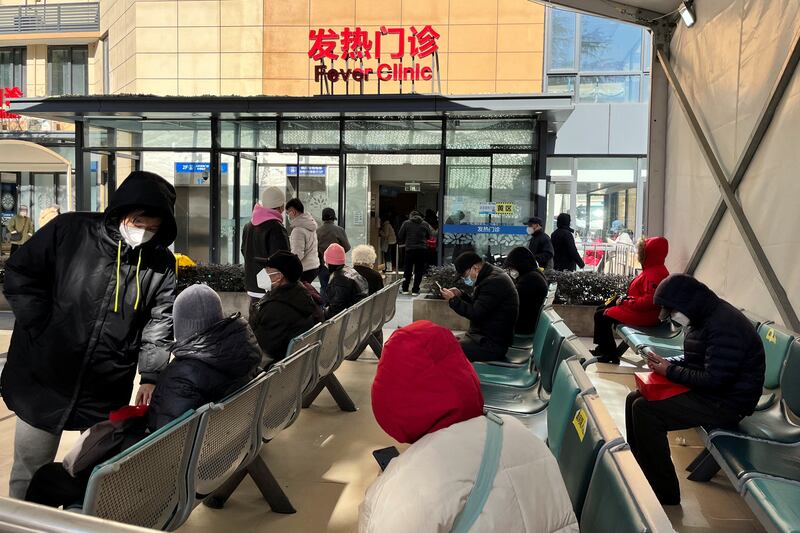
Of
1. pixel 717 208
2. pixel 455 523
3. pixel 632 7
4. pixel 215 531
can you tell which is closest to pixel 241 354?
Answer: pixel 215 531

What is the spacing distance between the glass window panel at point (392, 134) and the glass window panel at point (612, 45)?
7163mm

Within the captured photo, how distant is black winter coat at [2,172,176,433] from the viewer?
2.94m

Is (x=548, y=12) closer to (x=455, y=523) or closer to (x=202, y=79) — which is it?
(x=202, y=79)

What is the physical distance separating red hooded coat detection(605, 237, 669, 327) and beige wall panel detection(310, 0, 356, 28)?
559 inches

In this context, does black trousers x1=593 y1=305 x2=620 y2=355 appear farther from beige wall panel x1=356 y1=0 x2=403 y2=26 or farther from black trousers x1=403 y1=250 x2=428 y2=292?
beige wall panel x1=356 y1=0 x2=403 y2=26

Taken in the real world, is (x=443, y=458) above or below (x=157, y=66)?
below

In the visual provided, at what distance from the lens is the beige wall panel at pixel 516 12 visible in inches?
710

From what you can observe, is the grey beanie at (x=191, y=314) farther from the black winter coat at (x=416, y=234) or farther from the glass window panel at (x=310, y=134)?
the glass window panel at (x=310, y=134)

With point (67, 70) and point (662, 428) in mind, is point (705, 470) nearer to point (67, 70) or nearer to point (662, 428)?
point (662, 428)

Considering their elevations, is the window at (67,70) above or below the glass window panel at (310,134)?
above

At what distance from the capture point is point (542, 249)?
34.1 feet

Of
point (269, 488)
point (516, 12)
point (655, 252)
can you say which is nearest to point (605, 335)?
point (655, 252)

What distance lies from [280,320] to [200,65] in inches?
648

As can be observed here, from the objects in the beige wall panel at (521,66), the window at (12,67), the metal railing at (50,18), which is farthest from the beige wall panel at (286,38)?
the window at (12,67)
